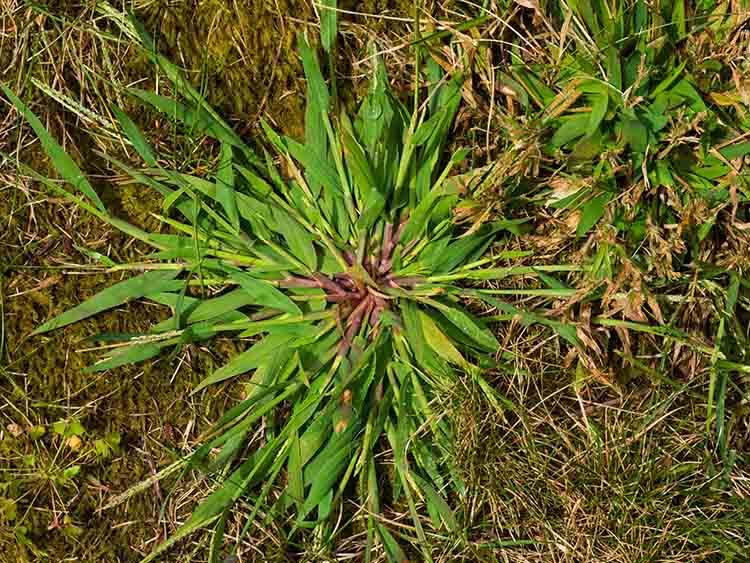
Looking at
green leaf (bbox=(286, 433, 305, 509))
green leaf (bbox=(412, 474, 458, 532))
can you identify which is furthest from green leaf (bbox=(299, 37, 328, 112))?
green leaf (bbox=(412, 474, 458, 532))

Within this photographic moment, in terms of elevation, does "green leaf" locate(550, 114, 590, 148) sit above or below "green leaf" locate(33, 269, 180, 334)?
above

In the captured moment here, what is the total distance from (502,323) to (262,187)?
0.66 metres

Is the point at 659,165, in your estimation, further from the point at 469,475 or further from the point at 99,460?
the point at 99,460

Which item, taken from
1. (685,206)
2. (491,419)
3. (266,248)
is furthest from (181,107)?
(685,206)

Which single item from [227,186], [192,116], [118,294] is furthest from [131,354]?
[192,116]

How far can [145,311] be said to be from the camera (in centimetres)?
205

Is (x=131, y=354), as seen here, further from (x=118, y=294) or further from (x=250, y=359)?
(x=250, y=359)

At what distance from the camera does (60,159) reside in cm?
195

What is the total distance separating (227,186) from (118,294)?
0.38 meters

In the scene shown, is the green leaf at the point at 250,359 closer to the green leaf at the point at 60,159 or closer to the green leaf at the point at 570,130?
the green leaf at the point at 60,159

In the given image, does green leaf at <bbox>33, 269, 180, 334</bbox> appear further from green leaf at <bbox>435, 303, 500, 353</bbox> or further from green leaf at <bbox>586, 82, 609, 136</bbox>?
green leaf at <bbox>586, 82, 609, 136</bbox>

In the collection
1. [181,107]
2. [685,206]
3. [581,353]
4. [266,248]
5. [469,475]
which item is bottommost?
[469,475]

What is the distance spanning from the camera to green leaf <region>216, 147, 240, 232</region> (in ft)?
6.17

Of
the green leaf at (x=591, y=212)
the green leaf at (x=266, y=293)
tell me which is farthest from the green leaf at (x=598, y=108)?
the green leaf at (x=266, y=293)
